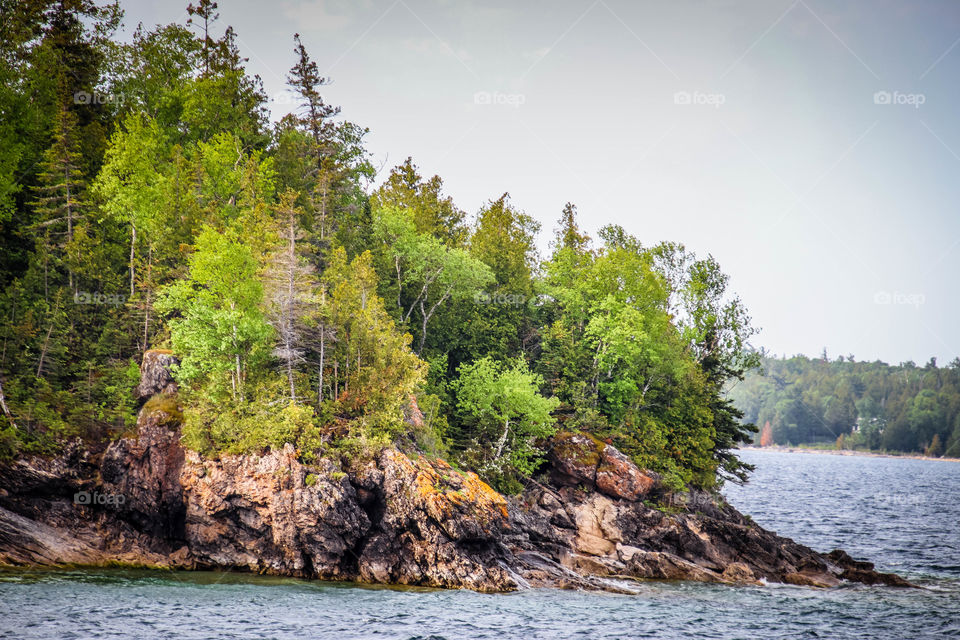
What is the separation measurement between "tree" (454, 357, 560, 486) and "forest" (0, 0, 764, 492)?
0.56 ft

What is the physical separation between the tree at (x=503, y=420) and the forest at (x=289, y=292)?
17 cm

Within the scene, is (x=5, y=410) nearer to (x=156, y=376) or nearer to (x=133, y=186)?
(x=156, y=376)

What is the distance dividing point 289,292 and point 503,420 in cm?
1842

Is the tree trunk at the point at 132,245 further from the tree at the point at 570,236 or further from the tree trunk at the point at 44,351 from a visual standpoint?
the tree at the point at 570,236

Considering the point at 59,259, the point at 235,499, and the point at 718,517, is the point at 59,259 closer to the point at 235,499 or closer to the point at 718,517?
the point at 235,499

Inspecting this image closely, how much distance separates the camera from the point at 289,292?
39.4 meters

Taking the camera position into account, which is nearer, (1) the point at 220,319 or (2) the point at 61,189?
(1) the point at 220,319

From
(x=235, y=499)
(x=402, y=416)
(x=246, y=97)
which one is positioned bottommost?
(x=235, y=499)

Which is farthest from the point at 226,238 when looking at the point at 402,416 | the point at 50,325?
the point at 402,416

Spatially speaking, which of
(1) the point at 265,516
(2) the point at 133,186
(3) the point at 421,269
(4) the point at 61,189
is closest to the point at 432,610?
(1) the point at 265,516

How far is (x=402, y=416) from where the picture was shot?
133 feet

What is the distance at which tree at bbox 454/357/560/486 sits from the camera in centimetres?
4731

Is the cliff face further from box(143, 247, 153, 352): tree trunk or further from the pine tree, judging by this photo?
the pine tree

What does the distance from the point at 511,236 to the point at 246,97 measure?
27253 mm
